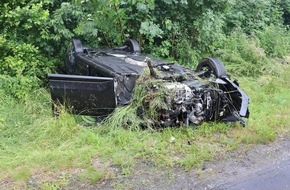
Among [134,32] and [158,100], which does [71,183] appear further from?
[134,32]

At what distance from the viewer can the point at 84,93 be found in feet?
16.7

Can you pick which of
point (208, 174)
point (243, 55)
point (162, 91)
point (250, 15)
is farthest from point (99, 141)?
point (250, 15)

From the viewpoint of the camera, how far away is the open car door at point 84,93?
4.97 m

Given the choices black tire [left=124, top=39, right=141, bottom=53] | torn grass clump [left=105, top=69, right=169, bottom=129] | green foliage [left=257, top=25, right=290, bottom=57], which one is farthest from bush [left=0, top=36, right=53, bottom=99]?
green foliage [left=257, top=25, right=290, bottom=57]

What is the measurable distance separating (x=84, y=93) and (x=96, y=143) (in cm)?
78

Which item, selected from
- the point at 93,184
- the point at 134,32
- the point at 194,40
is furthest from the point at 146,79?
the point at 194,40

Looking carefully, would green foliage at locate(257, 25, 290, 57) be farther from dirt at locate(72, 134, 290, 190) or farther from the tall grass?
dirt at locate(72, 134, 290, 190)

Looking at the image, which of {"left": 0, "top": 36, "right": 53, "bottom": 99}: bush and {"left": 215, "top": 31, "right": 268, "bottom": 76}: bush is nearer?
{"left": 0, "top": 36, "right": 53, "bottom": 99}: bush

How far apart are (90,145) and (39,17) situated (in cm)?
304

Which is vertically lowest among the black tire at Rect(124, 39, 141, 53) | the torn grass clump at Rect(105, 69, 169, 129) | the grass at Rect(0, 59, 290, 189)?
the grass at Rect(0, 59, 290, 189)

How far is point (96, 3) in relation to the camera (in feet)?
22.2

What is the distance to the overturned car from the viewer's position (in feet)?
16.1

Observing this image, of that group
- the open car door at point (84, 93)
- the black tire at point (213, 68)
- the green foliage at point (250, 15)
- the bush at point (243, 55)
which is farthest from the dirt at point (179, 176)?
the green foliage at point (250, 15)

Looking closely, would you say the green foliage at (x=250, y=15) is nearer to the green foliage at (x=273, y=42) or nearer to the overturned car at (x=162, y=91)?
the green foliage at (x=273, y=42)
